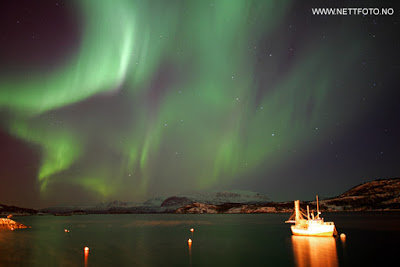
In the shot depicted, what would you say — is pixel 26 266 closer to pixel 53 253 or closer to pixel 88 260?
pixel 88 260

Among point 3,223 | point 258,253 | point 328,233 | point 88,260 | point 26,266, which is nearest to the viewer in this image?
point 26,266

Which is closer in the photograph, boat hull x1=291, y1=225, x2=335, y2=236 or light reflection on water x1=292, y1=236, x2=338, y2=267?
light reflection on water x1=292, y1=236, x2=338, y2=267

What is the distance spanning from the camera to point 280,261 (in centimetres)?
6081

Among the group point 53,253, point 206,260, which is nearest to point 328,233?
point 206,260

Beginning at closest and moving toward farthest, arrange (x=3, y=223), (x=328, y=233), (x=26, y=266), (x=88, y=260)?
(x=26, y=266), (x=88, y=260), (x=328, y=233), (x=3, y=223)

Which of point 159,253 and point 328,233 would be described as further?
point 328,233

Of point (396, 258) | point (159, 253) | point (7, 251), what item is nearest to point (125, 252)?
point (159, 253)

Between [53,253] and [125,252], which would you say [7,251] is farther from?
[125,252]

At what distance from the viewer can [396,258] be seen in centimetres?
5819

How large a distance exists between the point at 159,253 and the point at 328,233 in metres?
53.6

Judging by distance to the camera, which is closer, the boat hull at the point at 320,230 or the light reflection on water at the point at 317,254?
the light reflection on water at the point at 317,254

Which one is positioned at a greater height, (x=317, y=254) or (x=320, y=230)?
(x=320, y=230)

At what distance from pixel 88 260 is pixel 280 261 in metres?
39.9

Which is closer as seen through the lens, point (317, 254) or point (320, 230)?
point (317, 254)
